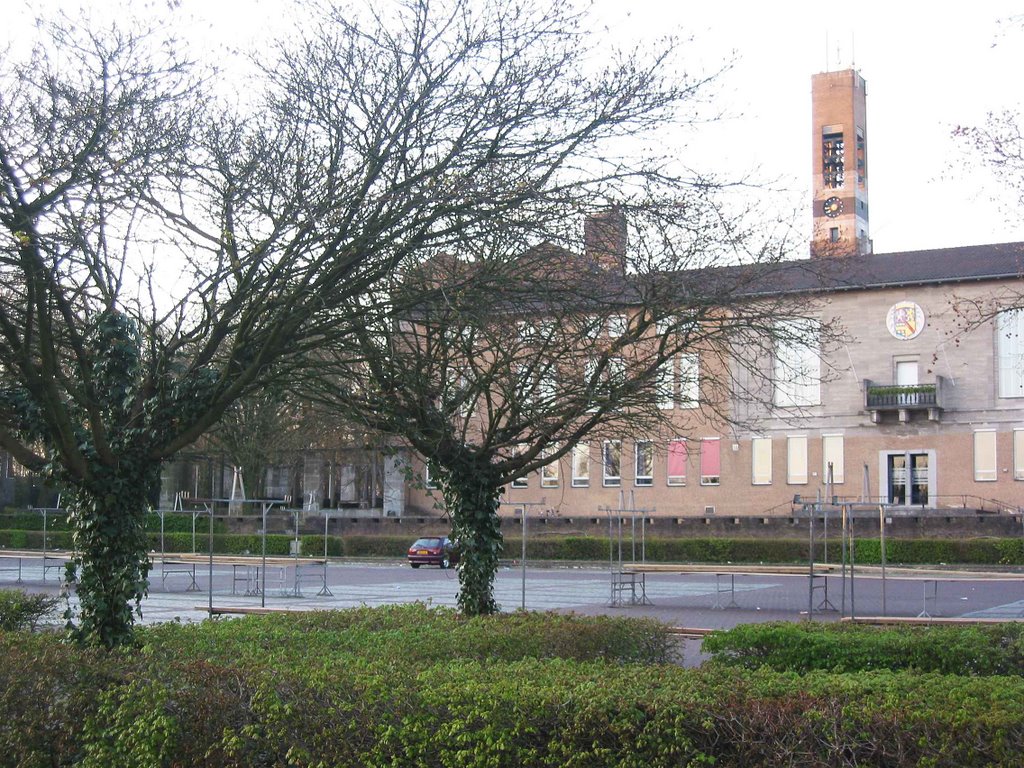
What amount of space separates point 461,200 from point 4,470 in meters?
73.6

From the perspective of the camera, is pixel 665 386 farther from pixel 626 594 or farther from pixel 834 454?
pixel 834 454

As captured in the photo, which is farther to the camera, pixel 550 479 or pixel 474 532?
pixel 550 479

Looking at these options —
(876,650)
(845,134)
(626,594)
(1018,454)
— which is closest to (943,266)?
(1018,454)

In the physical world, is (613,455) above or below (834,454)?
below

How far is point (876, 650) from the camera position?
37.3ft

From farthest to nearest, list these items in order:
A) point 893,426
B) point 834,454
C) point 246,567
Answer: point 834,454
point 893,426
point 246,567

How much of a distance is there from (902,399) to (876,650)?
48.0 meters

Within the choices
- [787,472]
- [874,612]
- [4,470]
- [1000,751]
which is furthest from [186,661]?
[4,470]

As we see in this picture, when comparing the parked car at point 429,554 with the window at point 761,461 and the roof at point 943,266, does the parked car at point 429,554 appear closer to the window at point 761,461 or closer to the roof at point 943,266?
the window at point 761,461

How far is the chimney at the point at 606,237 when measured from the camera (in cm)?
1107

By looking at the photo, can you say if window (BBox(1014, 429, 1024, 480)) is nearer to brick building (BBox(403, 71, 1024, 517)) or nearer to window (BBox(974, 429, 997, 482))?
brick building (BBox(403, 71, 1024, 517))

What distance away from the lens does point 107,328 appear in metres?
10.7

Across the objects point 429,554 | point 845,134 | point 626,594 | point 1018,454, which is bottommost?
point 429,554

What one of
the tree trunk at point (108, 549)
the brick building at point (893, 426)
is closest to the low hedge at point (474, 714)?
the tree trunk at point (108, 549)
